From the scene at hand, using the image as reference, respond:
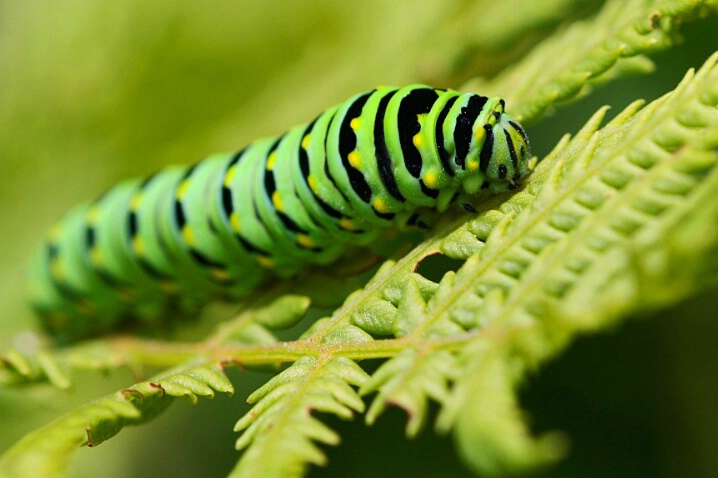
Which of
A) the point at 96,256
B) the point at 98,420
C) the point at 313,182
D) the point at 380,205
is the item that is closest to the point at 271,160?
the point at 313,182

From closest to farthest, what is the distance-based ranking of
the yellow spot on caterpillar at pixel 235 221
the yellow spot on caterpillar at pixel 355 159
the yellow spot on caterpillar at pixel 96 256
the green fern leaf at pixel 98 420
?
the green fern leaf at pixel 98 420, the yellow spot on caterpillar at pixel 355 159, the yellow spot on caterpillar at pixel 235 221, the yellow spot on caterpillar at pixel 96 256

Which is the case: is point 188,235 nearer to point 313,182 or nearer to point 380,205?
point 313,182

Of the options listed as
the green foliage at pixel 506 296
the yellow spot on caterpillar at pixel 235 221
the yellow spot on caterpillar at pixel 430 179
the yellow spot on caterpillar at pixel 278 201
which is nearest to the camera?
the green foliage at pixel 506 296

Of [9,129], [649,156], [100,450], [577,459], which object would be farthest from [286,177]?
[9,129]

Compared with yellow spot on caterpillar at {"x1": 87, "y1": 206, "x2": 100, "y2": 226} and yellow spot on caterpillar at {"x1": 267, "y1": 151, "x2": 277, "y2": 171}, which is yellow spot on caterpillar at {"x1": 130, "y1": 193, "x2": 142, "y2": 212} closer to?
yellow spot on caterpillar at {"x1": 87, "y1": 206, "x2": 100, "y2": 226}

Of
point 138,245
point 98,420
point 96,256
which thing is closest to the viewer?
point 98,420

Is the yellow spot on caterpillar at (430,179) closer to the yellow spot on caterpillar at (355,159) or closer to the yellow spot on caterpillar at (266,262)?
the yellow spot on caterpillar at (355,159)

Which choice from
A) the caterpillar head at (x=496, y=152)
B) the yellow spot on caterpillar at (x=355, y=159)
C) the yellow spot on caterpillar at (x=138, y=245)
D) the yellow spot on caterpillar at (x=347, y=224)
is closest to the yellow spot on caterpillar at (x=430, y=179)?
the caterpillar head at (x=496, y=152)
